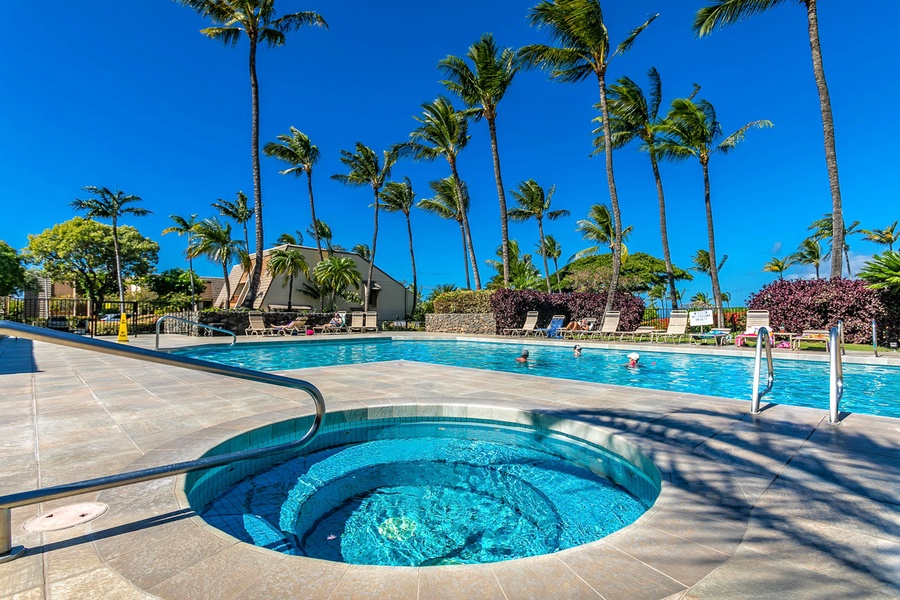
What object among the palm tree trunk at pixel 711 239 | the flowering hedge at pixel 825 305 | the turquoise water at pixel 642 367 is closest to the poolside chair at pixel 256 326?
the turquoise water at pixel 642 367

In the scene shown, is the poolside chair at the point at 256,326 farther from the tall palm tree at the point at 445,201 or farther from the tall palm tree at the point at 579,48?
the tall palm tree at the point at 445,201

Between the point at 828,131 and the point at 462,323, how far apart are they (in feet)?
48.8

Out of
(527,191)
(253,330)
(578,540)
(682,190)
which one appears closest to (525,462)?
(578,540)

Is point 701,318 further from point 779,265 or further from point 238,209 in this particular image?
point 779,265

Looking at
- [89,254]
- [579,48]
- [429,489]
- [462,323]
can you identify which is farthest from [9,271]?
[429,489]

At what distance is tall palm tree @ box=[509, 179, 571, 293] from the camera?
107 feet

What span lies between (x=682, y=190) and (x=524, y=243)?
47.1 feet

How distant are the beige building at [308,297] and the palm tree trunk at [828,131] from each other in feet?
82.4

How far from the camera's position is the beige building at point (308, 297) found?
95.7ft

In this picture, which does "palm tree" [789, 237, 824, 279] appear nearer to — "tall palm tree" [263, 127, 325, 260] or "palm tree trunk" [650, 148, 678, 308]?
"palm tree trunk" [650, 148, 678, 308]

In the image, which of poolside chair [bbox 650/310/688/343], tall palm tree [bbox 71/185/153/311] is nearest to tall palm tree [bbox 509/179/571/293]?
poolside chair [bbox 650/310/688/343]

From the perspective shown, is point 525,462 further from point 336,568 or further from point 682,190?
point 682,190

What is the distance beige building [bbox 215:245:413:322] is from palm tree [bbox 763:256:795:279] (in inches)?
1821

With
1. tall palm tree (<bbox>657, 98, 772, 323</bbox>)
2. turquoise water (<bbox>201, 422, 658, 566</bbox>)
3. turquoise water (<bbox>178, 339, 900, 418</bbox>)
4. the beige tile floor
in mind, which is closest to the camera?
the beige tile floor
